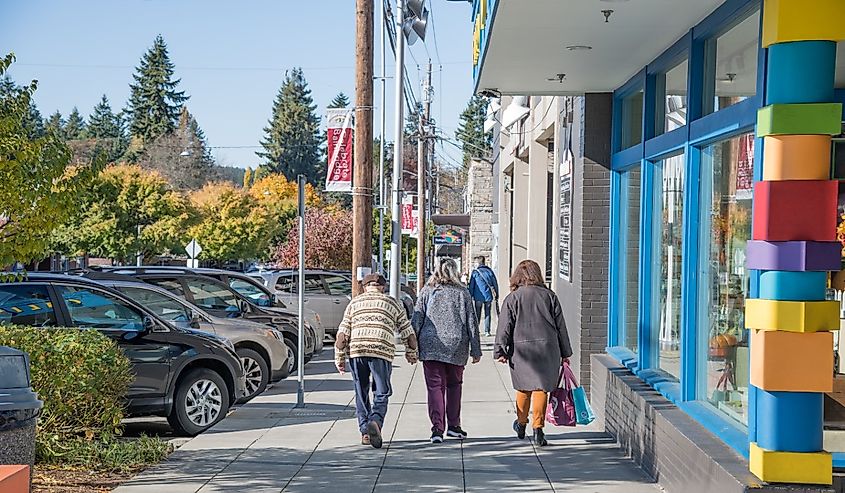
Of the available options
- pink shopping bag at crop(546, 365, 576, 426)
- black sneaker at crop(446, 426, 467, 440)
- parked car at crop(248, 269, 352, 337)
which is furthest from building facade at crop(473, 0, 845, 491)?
parked car at crop(248, 269, 352, 337)

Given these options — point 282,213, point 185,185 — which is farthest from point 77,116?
point 282,213

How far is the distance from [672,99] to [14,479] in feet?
21.8

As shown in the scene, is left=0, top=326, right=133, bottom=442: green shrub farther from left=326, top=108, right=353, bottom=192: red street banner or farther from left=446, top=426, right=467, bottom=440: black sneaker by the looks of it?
left=326, top=108, right=353, bottom=192: red street banner

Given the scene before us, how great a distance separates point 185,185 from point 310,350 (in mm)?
73234

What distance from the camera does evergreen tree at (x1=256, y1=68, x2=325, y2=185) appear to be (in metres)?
105

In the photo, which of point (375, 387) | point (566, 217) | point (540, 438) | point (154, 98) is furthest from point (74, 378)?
point (154, 98)

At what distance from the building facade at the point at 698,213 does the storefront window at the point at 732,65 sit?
24 millimetres

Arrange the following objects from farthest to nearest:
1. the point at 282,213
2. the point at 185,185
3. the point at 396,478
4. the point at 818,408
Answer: the point at 185,185 < the point at 282,213 < the point at 396,478 < the point at 818,408

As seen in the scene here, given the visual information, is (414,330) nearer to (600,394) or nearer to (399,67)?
(600,394)

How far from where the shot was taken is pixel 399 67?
2111 cm

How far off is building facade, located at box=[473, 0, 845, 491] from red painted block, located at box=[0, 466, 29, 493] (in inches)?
A: 146

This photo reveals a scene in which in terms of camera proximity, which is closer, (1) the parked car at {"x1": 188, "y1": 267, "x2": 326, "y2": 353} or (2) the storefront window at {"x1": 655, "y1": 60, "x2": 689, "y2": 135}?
(2) the storefront window at {"x1": 655, "y1": 60, "x2": 689, "y2": 135}

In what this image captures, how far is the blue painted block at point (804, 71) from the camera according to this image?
5.57 metres

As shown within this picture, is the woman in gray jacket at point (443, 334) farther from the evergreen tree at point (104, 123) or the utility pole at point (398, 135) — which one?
the evergreen tree at point (104, 123)
